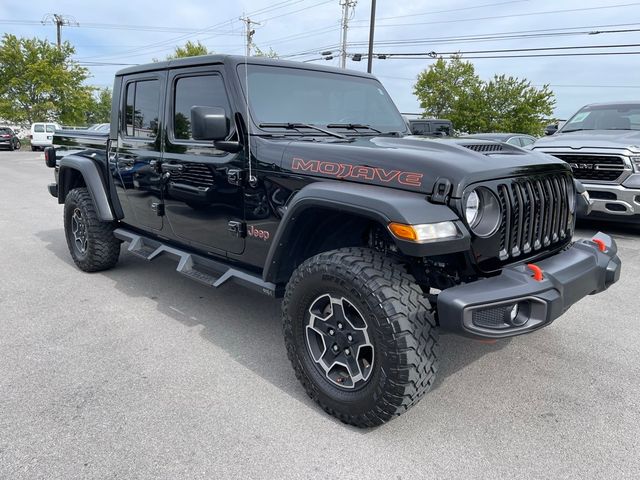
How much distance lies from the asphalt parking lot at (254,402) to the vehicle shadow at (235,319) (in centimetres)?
2

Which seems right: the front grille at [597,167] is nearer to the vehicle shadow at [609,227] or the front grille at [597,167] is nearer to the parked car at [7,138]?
the vehicle shadow at [609,227]

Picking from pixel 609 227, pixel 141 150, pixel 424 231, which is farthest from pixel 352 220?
pixel 609 227

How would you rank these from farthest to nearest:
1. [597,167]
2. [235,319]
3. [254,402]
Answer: [597,167] < [235,319] < [254,402]

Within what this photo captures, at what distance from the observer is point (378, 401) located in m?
2.33

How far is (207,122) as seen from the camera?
9.25 feet

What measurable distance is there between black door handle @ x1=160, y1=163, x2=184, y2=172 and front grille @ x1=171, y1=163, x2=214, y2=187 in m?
0.02

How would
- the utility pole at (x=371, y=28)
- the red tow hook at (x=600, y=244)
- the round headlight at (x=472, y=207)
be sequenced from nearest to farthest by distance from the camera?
1. the round headlight at (x=472, y=207)
2. the red tow hook at (x=600, y=244)
3. the utility pole at (x=371, y=28)

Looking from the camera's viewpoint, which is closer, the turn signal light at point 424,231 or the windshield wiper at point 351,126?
the turn signal light at point 424,231

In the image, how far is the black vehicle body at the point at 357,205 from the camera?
226 cm

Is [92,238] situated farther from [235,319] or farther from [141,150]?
[235,319]

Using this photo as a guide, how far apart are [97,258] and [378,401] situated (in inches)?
142

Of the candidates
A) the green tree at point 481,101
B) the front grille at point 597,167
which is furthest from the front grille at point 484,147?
the green tree at point 481,101

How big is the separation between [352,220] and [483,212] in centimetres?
71

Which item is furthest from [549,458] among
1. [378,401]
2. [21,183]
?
[21,183]
